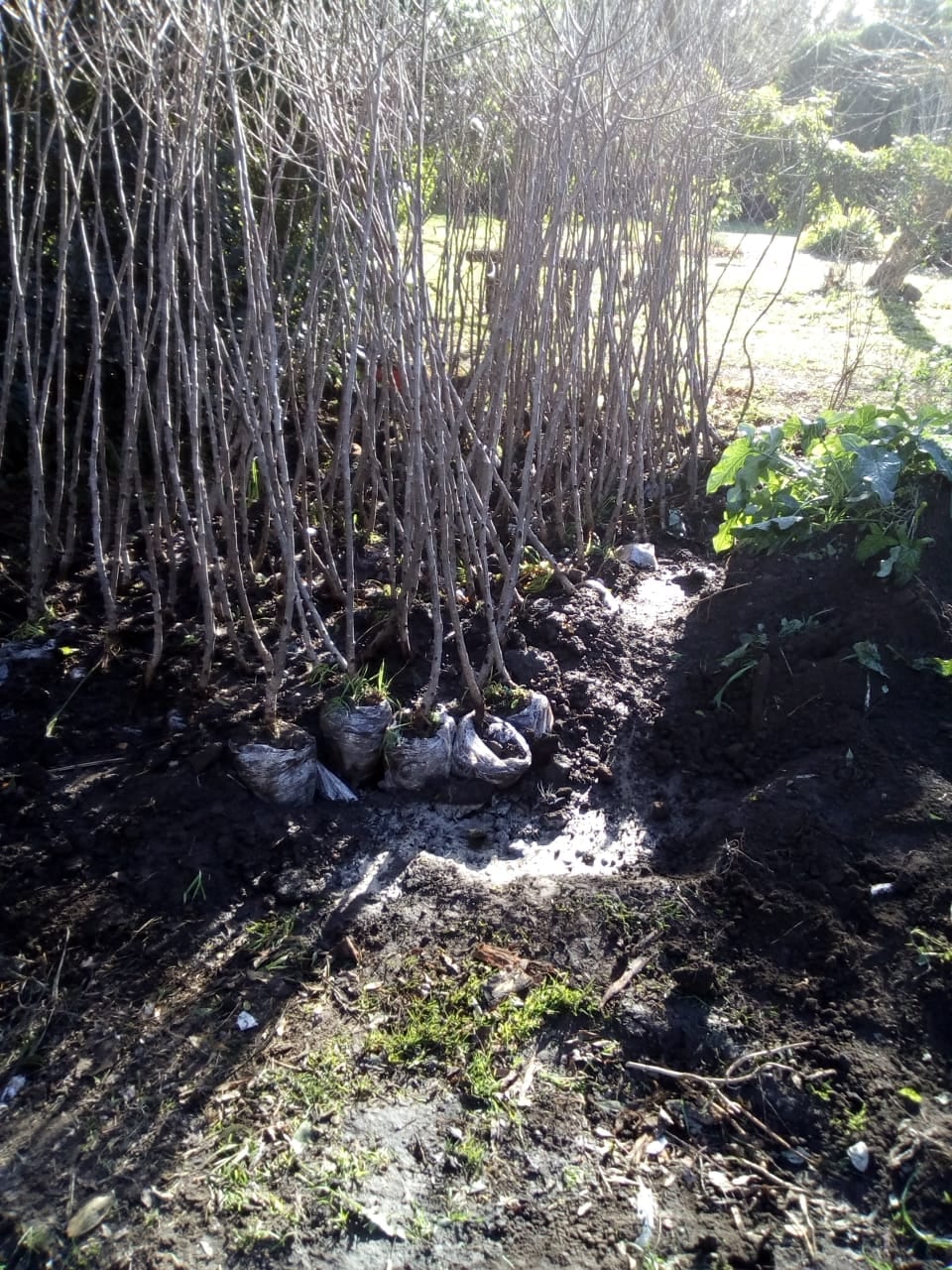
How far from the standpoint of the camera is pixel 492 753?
2.60 m

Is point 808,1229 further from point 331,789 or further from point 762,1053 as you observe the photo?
point 331,789

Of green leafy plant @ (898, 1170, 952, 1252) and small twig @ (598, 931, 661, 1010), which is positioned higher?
green leafy plant @ (898, 1170, 952, 1252)

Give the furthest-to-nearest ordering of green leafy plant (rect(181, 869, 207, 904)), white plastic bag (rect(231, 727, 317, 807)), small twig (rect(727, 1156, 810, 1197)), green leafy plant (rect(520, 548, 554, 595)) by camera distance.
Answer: green leafy plant (rect(520, 548, 554, 595)) < white plastic bag (rect(231, 727, 317, 807)) < green leafy plant (rect(181, 869, 207, 904)) < small twig (rect(727, 1156, 810, 1197))

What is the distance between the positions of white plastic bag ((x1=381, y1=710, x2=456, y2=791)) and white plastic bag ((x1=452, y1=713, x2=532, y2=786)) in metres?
0.04

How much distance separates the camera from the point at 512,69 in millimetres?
3098

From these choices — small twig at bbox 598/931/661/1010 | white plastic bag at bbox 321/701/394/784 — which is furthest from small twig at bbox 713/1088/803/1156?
white plastic bag at bbox 321/701/394/784

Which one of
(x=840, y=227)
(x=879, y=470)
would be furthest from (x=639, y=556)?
(x=840, y=227)

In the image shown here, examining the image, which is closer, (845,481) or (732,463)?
(845,481)

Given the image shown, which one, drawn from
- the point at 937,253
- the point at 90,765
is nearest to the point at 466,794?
the point at 90,765

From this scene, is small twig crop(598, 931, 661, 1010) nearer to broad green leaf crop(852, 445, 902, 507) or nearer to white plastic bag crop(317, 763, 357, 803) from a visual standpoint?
white plastic bag crop(317, 763, 357, 803)

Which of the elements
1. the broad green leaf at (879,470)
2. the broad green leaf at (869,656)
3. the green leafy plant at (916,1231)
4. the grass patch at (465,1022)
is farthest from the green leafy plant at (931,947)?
the broad green leaf at (879,470)

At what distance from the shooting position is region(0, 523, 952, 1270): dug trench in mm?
1610

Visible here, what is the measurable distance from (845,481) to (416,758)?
172cm

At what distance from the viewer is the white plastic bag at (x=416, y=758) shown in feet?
8.37
